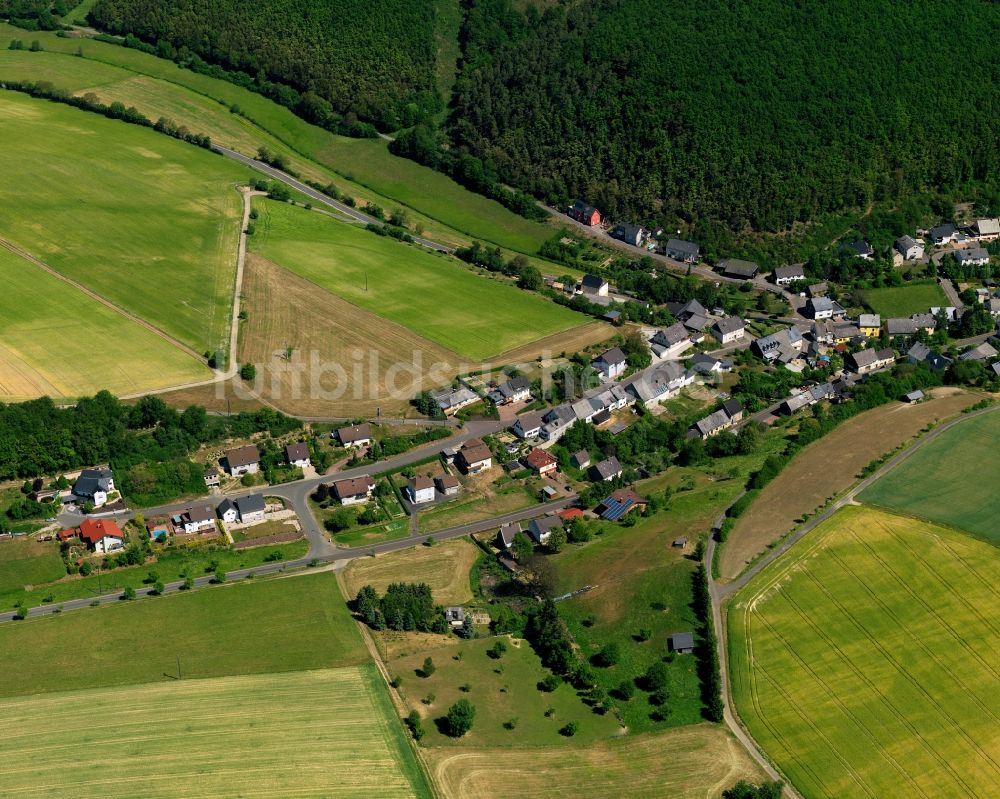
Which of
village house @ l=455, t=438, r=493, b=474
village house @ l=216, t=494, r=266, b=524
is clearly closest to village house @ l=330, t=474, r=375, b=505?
→ village house @ l=216, t=494, r=266, b=524

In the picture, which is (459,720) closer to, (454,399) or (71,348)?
(454,399)

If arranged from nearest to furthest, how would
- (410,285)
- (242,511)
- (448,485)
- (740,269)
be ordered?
(242,511), (448,485), (410,285), (740,269)

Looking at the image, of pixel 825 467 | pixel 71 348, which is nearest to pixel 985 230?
pixel 825 467

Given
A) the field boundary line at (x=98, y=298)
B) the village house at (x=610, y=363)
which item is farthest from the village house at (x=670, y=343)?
Result: the field boundary line at (x=98, y=298)

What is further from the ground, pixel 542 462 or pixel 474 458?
pixel 474 458

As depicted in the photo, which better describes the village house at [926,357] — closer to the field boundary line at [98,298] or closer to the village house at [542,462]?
the village house at [542,462]

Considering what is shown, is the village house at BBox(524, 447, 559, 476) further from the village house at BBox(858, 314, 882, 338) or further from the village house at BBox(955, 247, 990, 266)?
the village house at BBox(955, 247, 990, 266)
